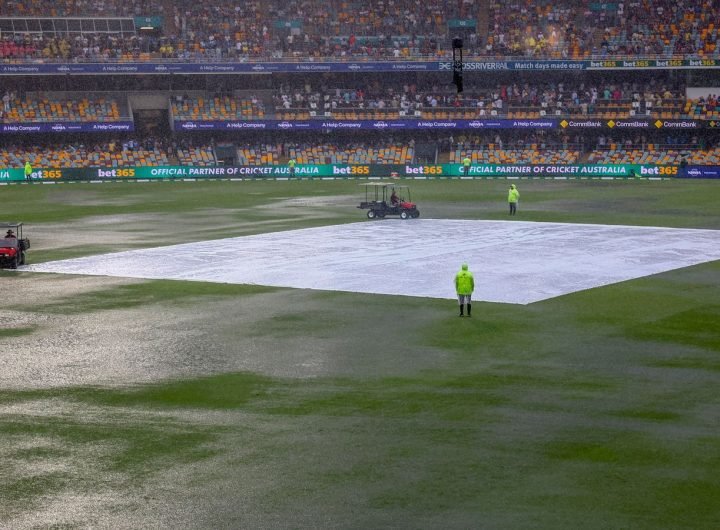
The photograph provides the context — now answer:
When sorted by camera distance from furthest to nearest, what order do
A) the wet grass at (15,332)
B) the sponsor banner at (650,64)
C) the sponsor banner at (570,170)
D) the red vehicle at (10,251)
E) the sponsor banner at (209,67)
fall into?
the sponsor banner at (209,67), the sponsor banner at (650,64), the sponsor banner at (570,170), the red vehicle at (10,251), the wet grass at (15,332)

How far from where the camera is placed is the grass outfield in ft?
42.1

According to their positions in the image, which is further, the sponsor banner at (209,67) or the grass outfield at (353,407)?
the sponsor banner at (209,67)

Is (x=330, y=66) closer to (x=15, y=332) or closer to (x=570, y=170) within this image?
(x=570, y=170)

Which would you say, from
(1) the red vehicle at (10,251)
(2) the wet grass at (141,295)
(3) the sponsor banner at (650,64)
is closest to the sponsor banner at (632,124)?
(3) the sponsor banner at (650,64)

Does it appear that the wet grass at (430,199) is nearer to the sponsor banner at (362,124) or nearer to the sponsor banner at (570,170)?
the sponsor banner at (570,170)

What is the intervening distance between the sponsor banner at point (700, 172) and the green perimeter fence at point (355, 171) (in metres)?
0.73

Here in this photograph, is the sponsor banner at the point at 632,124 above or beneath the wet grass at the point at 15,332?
above

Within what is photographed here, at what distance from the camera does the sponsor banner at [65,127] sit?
76.9m

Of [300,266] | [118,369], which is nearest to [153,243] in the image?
[300,266]

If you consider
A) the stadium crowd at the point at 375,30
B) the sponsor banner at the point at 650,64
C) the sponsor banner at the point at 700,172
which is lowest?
the sponsor banner at the point at 700,172

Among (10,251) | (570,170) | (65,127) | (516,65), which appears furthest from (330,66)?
(10,251)

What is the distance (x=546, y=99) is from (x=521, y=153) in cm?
563

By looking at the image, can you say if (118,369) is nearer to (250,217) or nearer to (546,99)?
(250,217)

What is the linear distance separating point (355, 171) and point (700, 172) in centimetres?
2613
